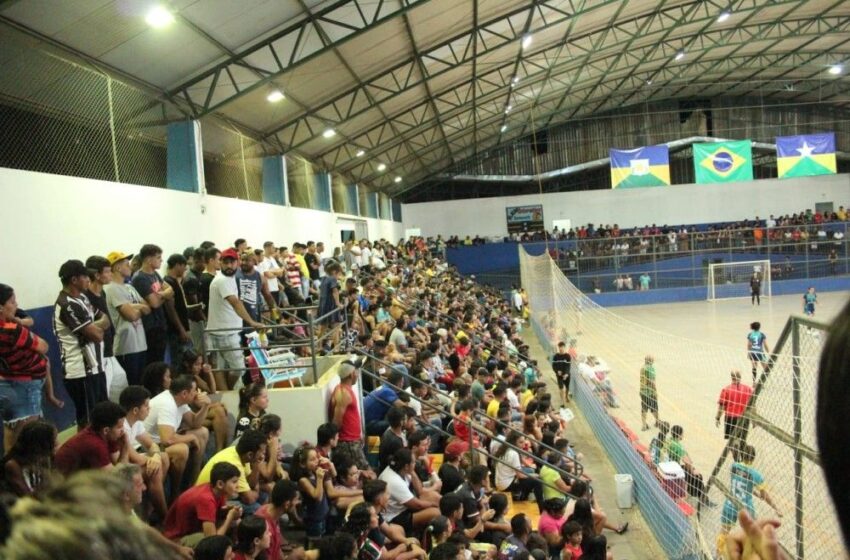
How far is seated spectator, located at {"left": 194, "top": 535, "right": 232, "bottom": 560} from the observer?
325cm

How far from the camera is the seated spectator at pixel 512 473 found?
741cm

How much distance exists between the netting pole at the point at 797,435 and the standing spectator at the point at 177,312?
534 cm

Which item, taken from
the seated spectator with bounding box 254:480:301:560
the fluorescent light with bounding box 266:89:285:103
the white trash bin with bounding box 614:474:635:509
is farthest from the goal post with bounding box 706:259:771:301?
the seated spectator with bounding box 254:480:301:560

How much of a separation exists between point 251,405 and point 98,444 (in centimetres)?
194

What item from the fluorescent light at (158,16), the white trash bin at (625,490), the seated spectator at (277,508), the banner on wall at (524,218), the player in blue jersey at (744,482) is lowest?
the white trash bin at (625,490)

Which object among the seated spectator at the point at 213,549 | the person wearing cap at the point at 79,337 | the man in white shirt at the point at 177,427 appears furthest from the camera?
the person wearing cap at the point at 79,337

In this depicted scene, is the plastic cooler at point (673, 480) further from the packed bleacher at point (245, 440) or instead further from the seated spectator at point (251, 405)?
the seated spectator at point (251, 405)

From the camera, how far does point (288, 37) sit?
1181cm

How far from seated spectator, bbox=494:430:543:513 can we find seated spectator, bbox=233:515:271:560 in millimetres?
4095

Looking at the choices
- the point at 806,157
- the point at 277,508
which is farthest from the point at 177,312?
the point at 806,157

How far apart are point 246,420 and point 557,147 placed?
3604cm

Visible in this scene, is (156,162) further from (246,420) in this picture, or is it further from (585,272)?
(585,272)

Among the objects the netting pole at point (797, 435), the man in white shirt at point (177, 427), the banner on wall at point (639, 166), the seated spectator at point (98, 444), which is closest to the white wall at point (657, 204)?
the banner on wall at point (639, 166)

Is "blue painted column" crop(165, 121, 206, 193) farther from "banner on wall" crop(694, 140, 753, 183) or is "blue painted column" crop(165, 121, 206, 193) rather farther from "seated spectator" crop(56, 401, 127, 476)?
"banner on wall" crop(694, 140, 753, 183)
